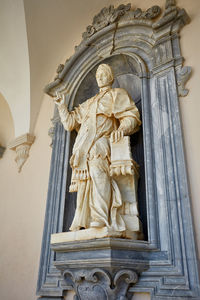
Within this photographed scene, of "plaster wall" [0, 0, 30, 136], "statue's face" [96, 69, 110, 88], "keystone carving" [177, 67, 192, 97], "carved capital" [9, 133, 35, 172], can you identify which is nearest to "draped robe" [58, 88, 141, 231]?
"statue's face" [96, 69, 110, 88]

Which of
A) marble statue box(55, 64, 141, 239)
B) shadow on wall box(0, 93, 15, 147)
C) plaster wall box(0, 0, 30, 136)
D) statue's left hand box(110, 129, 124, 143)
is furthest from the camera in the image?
shadow on wall box(0, 93, 15, 147)

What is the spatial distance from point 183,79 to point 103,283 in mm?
1967

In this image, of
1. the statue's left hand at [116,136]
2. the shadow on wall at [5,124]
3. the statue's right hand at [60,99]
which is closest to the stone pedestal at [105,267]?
the statue's left hand at [116,136]

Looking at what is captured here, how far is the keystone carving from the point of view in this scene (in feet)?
9.15

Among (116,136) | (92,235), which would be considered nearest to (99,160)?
(116,136)

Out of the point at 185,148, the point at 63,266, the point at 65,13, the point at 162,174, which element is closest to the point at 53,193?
the point at 63,266

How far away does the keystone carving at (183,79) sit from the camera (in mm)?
2789

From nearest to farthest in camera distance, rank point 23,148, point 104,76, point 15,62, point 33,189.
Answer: point 104,76 → point 33,189 → point 23,148 → point 15,62

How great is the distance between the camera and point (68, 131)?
3.66m

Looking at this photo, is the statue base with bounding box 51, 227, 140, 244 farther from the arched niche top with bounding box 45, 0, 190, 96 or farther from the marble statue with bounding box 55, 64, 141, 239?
the arched niche top with bounding box 45, 0, 190, 96

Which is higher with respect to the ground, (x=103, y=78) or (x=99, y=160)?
(x=103, y=78)

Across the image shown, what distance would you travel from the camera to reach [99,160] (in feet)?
9.08

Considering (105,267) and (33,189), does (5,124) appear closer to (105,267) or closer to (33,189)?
(33,189)

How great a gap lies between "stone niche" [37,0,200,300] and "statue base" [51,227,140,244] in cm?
5
